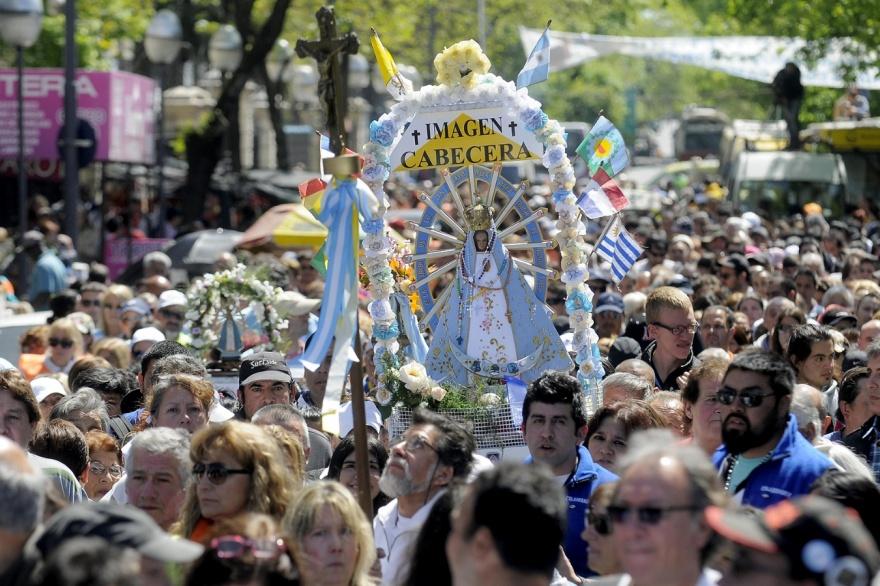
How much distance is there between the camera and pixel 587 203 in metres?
10.8

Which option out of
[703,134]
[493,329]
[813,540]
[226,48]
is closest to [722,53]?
[226,48]

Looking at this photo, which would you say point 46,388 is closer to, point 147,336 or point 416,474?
point 147,336

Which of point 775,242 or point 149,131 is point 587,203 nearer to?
point 775,242

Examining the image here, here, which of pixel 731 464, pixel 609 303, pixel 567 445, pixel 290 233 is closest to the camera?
pixel 731 464

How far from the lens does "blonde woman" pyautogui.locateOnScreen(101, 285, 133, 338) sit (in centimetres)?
1419

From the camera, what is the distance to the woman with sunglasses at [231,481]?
591 centimetres

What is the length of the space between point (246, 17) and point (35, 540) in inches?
955

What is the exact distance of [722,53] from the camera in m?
30.5

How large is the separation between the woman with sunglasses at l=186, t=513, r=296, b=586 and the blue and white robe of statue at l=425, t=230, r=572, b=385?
18.3ft

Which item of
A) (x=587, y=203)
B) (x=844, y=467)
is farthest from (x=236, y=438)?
(x=587, y=203)

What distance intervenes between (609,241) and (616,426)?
3.98 meters

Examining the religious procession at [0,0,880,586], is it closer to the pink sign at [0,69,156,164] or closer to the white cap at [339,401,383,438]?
the white cap at [339,401,383,438]

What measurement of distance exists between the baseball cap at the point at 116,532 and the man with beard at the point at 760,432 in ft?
7.61

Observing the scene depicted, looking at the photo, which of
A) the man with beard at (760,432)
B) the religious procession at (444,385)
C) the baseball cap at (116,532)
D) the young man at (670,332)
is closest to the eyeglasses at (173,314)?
the religious procession at (444,385)
